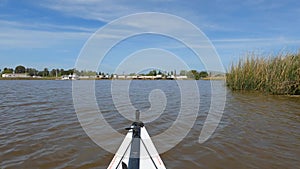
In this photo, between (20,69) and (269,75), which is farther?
(20,69)

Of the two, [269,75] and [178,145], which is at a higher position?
[269,75]

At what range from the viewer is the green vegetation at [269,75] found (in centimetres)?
1260

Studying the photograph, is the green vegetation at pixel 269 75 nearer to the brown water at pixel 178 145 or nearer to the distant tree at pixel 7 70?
the brown water at pixel 178 145

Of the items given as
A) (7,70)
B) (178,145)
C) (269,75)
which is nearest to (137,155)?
(178,145)

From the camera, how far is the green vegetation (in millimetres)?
12602

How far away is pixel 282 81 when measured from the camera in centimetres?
1288

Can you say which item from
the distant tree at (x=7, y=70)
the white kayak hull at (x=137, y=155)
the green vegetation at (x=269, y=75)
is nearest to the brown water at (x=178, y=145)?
the white kayak hull at (x=137, y=155)

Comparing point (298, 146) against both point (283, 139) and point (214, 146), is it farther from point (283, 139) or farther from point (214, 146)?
point (214, 146)

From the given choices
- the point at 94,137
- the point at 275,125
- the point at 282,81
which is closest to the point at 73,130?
the point at 94,137

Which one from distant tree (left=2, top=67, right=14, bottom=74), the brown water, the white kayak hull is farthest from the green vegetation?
distant tree (left=2, top=67, right=14, bottom=74)

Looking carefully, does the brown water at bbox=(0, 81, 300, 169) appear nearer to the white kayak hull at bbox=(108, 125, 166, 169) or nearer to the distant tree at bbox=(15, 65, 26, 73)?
the white kayak hull at bbox=(108, 125, 166, 169)

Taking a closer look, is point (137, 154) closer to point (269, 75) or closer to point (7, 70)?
point (269, 75)

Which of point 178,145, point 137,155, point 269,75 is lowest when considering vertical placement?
point 178,145

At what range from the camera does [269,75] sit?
1367 centimetres
